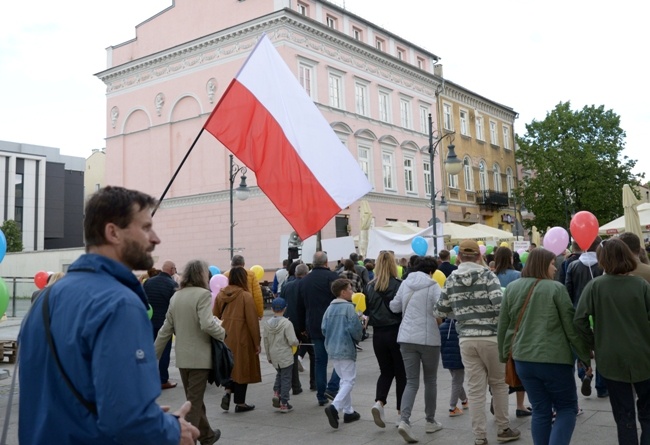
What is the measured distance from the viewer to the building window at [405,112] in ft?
124

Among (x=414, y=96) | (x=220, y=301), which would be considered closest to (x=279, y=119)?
(x=220, y=301)

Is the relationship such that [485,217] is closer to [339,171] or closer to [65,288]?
[339,171]

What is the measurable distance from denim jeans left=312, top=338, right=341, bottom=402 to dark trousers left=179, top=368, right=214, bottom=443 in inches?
92.6

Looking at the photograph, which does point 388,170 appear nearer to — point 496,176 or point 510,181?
point 496,176

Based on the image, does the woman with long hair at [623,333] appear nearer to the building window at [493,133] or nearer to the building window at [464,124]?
the building window at [464,124]

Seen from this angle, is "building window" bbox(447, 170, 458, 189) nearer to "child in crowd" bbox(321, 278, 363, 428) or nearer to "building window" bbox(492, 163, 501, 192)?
"building window" bbox(492, 163, 501, 192)

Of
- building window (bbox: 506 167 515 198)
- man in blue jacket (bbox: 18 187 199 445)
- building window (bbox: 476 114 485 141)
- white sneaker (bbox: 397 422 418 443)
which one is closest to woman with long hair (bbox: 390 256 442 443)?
white sneaker (bbox: 397 422 418 443)

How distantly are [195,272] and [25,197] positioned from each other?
6841 cm

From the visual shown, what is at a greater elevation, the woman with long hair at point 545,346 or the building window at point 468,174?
the building window at point 468,174

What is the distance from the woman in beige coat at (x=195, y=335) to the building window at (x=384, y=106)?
30122mm

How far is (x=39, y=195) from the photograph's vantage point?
68875 mm

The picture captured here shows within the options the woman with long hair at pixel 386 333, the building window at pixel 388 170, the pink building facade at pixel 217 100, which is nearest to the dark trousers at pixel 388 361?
the woman with long hair at pixel 386 333

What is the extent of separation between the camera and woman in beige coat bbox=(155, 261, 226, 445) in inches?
253

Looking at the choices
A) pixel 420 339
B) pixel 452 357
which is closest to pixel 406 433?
pixel 420 339
